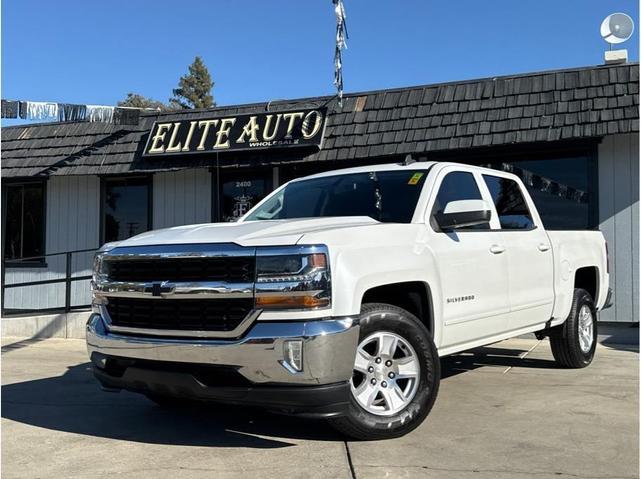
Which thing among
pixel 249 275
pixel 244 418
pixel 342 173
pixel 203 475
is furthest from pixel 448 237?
pixel 203 475

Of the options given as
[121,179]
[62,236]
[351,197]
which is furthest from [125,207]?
[351,197]

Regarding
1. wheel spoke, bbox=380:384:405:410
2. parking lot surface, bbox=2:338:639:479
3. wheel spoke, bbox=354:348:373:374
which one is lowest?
parking lot surface, bbox=2:338:639:479

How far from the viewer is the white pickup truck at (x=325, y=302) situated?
365cm

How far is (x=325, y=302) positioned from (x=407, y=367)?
0.88 metres

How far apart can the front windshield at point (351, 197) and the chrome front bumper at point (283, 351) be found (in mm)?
1364

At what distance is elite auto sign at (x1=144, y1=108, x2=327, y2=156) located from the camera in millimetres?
10711

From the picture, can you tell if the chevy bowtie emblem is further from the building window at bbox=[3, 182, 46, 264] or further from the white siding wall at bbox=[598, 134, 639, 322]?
the building window at bbox=[3, 182, 46, 264]

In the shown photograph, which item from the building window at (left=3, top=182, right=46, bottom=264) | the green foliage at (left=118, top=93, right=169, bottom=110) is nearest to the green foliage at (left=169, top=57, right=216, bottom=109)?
the green foliage at (left=118, top=93, right=169, bottom=110)

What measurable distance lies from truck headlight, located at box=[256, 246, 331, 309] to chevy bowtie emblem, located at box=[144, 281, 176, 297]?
619 millimetres

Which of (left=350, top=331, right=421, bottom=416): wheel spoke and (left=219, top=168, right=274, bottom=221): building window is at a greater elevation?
(left=219, top=168, right=274, bottom=221): building window

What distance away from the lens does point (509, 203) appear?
5977 mm

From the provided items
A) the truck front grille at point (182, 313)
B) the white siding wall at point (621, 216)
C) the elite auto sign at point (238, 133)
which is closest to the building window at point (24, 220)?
the elite auto sign at point (238, 133)

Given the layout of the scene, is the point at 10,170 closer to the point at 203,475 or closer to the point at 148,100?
the point at 203,475

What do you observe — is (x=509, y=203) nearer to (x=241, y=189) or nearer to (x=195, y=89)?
(x=241, y=189)
